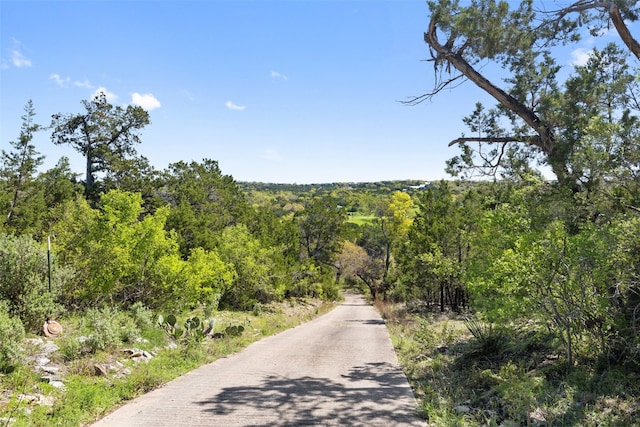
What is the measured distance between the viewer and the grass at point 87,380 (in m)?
5.27

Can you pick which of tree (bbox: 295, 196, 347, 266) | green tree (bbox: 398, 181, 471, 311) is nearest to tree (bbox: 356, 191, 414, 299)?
tree (bbox: 295, 196, 347, 266)

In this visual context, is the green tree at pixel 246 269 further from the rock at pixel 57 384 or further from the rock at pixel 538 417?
the rock at pixel 538 417

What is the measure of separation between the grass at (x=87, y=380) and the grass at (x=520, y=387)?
14.9ft

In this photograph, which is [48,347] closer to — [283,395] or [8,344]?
[8,344]

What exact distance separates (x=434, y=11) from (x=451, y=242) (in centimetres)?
1463

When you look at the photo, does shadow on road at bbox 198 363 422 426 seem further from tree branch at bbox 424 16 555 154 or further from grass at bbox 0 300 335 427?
tree branch at bbox 424 16 555 154

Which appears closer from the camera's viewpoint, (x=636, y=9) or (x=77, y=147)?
(x=636, y=9)

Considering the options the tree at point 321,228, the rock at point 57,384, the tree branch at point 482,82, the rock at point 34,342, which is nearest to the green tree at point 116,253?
the rock at point 34,342

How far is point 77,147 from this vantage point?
33.6 m

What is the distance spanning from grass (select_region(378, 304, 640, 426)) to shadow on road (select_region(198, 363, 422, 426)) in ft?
1.39

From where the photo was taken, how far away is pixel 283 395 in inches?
262

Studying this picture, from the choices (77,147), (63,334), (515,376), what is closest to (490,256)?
(515,376)

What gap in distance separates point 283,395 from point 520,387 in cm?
349

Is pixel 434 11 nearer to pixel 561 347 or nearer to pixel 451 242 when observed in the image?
pixel 561 347
